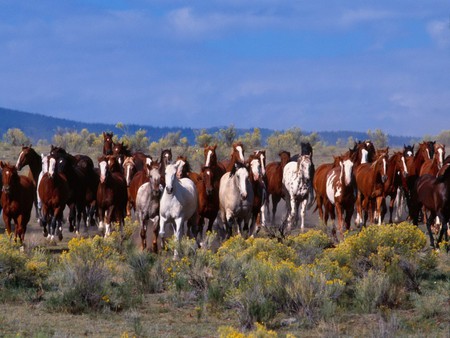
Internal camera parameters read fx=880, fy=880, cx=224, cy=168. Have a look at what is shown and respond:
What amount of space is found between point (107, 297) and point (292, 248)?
4.87 m

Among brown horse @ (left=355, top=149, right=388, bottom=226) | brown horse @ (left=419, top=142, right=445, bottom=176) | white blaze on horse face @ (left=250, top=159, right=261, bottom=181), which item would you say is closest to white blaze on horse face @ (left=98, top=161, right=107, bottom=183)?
white blaze on horse face @ (left=250, top=159, right=261, bottom=181)

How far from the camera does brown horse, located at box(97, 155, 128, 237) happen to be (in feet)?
68.6

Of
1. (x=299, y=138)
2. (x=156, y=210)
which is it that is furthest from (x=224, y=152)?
(x=156, y=210)

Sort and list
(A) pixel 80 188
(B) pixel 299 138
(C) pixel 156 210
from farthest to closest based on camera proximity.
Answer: (B) pixel 299 138, (A) pixel 80 188, (C) pixel 156 210

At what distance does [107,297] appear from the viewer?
12961 mm

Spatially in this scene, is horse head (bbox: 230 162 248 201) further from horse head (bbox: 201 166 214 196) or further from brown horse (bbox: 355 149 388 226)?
brown horse (bbox: 355 149 388 226)

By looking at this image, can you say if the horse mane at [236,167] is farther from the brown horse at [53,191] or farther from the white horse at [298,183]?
the white horse at [298,183]

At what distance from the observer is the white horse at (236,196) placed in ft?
63.6

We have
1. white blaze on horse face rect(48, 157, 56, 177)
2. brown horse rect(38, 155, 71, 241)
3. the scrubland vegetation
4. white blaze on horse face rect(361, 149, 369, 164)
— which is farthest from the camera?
white blaze on horse face rect(361, 149, 369, 164)

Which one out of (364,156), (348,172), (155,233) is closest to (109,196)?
(155,233)

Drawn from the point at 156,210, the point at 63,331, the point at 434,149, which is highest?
the point at 434,149

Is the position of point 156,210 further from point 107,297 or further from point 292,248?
point 107,297

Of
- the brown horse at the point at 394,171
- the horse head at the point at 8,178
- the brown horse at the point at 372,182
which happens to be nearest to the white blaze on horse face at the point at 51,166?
the horse head at the point at 8,178

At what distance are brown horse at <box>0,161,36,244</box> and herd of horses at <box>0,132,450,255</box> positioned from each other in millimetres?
22
